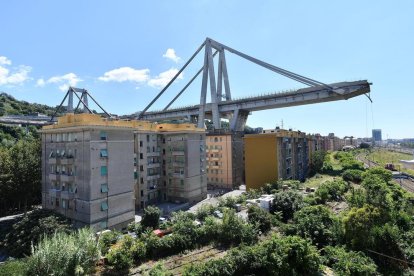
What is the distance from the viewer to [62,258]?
14836 mm

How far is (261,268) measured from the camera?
17.2 m

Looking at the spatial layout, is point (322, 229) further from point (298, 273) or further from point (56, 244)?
point (56, 244)

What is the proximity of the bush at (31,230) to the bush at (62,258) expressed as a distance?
906 cm

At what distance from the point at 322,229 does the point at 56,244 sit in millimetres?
19485

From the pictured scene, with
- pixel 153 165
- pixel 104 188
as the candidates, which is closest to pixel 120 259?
pixel 104 188

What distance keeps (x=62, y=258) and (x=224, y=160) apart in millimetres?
39127

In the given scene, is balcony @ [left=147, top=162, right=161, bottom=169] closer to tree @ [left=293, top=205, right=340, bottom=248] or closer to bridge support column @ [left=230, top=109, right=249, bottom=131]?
tree @ [left=293, top=205, right=340, bottom=248]

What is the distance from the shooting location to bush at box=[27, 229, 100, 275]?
47.7 feet

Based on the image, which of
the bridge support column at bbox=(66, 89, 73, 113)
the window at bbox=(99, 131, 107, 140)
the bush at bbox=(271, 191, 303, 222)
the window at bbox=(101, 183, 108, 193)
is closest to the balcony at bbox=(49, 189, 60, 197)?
the window at bbox=(101, 183, 108, 193)

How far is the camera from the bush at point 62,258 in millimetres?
14547

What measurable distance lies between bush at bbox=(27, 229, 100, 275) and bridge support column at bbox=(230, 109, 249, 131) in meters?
52.6

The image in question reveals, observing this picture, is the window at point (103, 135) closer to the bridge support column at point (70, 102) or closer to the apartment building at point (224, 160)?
the apartment building at point (224, 160)

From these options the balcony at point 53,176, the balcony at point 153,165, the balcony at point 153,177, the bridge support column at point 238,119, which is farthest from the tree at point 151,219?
the bridge support column at point 238,119

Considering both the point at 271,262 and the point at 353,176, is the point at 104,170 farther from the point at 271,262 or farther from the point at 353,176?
the point at 353,176
